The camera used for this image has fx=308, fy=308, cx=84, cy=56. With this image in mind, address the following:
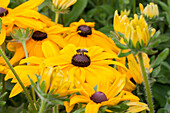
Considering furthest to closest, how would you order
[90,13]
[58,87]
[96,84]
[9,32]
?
[90,13]
[9,32]
[96,84]
[58,87]

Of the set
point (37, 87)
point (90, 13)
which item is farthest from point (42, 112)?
point (90, 13)

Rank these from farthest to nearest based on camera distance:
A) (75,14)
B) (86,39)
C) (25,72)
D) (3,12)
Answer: (75,14) → (86,39) → (3,12) → (25,72)

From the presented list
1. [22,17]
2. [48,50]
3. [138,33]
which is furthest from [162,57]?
[22,17]

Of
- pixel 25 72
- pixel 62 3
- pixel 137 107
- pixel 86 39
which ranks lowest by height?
pixel 137 107

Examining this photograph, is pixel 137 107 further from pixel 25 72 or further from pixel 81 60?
pixel 25 72

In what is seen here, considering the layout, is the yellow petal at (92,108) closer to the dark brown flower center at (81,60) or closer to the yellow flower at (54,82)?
the yellow flower at (54,82)

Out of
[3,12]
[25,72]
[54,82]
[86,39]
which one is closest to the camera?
[54,82]

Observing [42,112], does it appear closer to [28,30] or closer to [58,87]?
[58,87]
